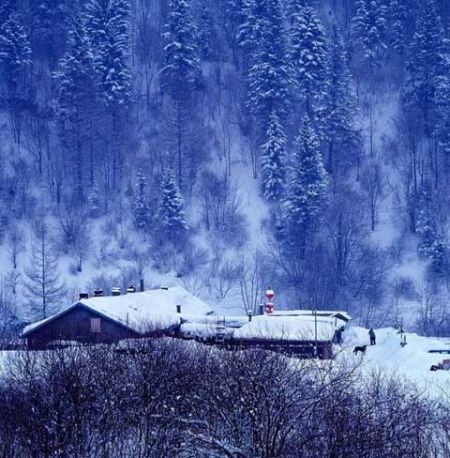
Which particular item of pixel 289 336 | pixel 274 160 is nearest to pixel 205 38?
pixel 274 160

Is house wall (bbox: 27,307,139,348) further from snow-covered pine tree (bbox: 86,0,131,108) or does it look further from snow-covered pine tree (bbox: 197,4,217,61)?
snow-covered pine tree (bbox: 197,4,217,61)

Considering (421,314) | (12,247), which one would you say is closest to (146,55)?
(12,247)

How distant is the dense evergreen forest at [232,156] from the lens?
65.2 m

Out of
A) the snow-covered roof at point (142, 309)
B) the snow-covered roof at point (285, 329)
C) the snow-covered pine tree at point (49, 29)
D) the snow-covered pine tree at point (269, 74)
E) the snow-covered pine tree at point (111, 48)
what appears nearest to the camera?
the snow-covered roof at point (285, 329)

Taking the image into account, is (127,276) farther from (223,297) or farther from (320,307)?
(320,307)

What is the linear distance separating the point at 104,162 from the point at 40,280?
1834cm

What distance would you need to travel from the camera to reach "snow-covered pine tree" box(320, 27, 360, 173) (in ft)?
241

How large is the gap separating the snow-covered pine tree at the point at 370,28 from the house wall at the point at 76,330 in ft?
171

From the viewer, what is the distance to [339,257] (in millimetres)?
66250

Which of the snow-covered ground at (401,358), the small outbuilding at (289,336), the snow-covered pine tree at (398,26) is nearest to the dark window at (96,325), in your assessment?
the small outbuilding at (289,336)

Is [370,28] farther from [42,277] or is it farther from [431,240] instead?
[42,277]

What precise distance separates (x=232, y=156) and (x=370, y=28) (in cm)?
2194

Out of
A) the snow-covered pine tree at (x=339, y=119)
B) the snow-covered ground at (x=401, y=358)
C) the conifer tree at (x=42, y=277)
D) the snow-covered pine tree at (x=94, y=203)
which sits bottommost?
the snow-covered ground at (x=401, y=358)

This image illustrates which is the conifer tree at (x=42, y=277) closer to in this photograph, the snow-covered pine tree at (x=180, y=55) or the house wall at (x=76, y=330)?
the house wall at (x=76, y=330)
